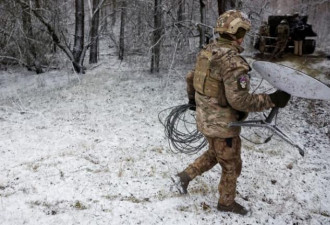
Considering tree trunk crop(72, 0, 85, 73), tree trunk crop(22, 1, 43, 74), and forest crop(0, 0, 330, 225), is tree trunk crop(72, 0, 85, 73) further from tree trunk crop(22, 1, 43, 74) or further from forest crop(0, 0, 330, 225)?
tree trunk crop(22, 1, 43, 74)

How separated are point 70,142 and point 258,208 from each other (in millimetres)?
3531

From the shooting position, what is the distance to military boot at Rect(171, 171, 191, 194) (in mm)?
4500

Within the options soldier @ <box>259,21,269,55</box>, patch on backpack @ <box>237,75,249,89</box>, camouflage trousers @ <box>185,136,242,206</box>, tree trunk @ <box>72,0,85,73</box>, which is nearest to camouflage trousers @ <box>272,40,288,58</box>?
soldier @ <box>259,21,269,55</box>

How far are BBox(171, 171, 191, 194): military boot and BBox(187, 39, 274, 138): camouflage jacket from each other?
76 cm

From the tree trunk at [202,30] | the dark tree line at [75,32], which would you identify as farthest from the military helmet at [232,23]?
the tree trunk at [202,30]

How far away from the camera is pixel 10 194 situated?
463 cm

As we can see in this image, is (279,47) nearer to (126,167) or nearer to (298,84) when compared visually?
(126,167)

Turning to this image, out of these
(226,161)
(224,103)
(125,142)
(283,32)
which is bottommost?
(125,142)

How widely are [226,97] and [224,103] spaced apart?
0.12 m

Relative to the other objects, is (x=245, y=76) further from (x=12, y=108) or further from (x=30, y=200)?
(x=12, y=108)

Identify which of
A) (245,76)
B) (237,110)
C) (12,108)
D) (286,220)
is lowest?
(286,220)

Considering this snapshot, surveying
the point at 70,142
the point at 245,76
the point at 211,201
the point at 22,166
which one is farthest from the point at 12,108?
the point at 245,76

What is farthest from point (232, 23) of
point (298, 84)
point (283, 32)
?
point (283, 32)

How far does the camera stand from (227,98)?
368cm
